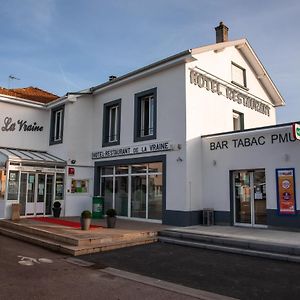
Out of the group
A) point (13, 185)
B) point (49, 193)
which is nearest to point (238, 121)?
point (49, 193)

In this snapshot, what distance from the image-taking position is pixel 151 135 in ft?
46.9

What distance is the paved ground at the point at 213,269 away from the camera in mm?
6023

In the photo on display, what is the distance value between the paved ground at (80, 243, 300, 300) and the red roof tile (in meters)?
11.9

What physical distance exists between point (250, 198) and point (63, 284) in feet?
26.1

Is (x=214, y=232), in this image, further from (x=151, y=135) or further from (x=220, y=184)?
(x=151, y=135)

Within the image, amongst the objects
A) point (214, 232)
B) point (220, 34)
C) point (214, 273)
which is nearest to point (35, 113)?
point (220, 34)

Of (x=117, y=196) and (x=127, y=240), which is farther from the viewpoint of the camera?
(x=117, y=196)

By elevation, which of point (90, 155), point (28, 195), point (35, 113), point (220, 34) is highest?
point (220, 34)

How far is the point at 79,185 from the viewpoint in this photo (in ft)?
55.4

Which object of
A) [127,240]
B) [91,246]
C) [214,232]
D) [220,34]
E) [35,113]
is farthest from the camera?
[35,113]

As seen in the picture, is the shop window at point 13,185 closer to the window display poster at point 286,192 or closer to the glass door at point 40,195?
the glass door at point 40,195

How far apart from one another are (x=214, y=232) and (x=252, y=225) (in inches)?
80.3

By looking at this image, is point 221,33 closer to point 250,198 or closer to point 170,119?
point 170,119

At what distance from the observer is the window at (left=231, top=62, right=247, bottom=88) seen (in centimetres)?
1620
